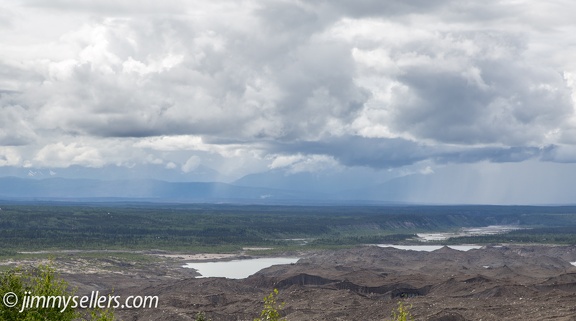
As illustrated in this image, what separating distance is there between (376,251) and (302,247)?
136 feet

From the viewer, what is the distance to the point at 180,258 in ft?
541

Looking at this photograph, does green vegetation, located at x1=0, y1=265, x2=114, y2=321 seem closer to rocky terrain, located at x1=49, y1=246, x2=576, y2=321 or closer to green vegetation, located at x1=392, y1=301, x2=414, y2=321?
green vegetation, located at x1=392, y1=301, x2=414, y2=321

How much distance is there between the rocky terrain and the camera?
7362 cm

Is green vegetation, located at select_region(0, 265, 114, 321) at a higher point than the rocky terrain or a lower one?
higher

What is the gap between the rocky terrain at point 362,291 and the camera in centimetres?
7362

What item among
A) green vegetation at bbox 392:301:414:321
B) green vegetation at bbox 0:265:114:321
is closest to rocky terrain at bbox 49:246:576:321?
green vegetation at bbox 392:301:414:321

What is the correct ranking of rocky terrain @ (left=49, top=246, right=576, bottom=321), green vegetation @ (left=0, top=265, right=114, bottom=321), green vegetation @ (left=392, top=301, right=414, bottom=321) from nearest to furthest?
green vegetation @ (left=392, top=301, right=414, bottom=321) < green vegetation @ (left=0, top=265, right=114, bottom=321) < rocky terrain @ (left=49, top=246, right=576, bottom=321)

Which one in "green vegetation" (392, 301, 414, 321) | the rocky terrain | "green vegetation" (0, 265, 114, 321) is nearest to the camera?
"green vegetation" (392, 301, 414, 321)

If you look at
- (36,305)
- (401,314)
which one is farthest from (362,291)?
(401,314)

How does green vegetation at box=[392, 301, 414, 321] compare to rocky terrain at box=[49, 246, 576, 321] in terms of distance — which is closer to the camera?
green vegetation at box=[392, 301, 414, 321]

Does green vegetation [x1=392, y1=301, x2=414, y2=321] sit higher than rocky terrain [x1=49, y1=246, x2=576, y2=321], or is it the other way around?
green vegetation [x1=392, y1=301, x2=414, y2=321]

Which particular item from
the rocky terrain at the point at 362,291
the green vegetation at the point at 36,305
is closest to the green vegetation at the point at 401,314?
the rocky terrain at the point at 362,291

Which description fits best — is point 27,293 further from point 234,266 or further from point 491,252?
point 491,252

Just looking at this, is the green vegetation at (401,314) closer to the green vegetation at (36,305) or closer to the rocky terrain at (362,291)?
the rocky terrain at (362,291)
